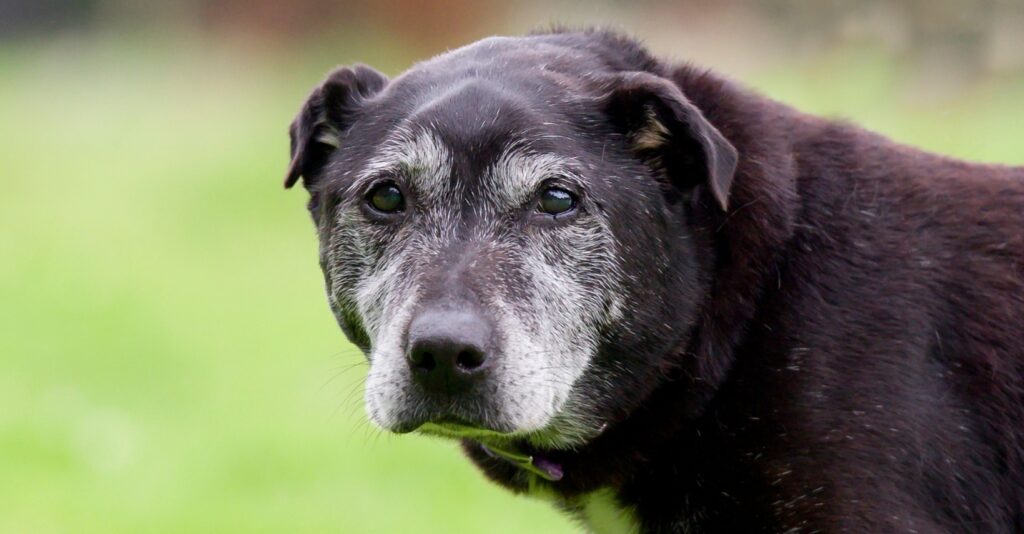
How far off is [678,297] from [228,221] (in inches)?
485

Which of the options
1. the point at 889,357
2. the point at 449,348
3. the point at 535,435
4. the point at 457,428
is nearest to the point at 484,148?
the point at 449,348

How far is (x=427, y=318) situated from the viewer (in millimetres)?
4027

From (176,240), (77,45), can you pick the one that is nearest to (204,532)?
(176,240)

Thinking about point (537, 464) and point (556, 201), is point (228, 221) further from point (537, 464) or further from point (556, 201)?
point (556, 201)

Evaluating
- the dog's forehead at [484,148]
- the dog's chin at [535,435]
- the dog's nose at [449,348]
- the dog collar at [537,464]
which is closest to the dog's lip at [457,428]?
the dog's chin at [535,435]

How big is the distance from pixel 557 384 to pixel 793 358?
72 cm

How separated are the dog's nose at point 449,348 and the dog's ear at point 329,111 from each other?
97 cm

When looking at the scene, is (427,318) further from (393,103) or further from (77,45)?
(77,45)

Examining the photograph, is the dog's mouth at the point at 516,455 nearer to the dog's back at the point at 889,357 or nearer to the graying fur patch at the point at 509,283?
the graying fur patch at the point at 509,283

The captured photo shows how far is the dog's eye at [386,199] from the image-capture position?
4480 millimetres

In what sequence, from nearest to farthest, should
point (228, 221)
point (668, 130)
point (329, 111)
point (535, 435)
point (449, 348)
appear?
point (449, 348) < point (668, 130) < point (535, 435) < point (329, 111) < point (228, 221)

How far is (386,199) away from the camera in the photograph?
450cm

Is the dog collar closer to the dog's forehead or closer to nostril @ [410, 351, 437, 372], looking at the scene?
nostril @ [410, 351, 437, 372]

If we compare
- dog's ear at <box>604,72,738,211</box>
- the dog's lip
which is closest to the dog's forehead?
dog's ear at <box>604,72,738,211</box>
